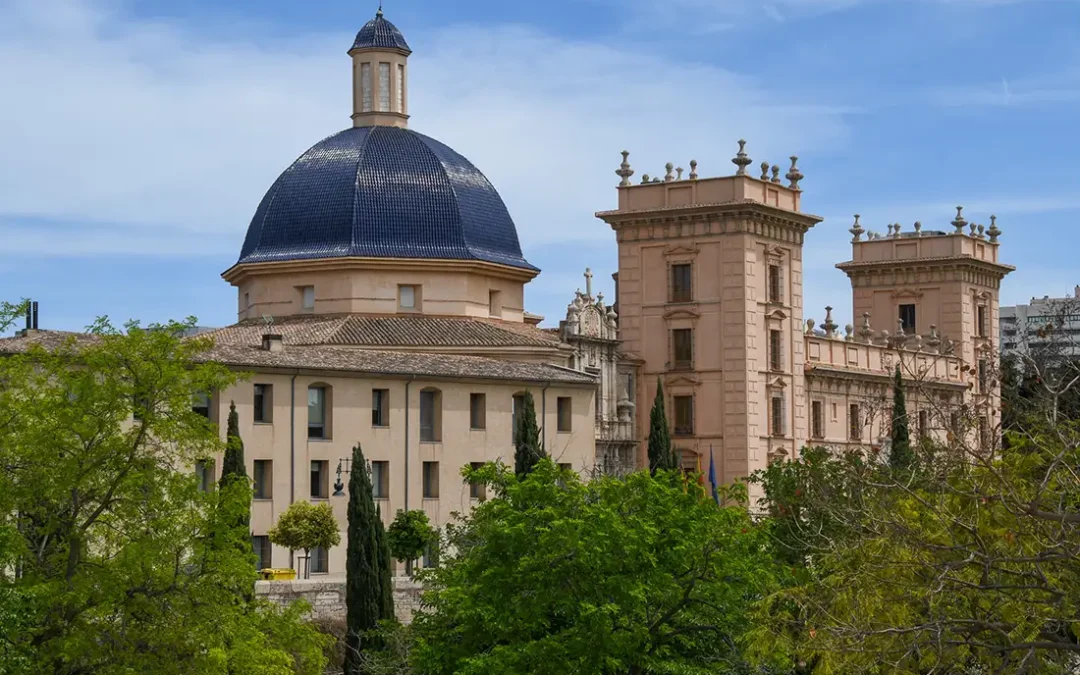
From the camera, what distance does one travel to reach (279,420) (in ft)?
171

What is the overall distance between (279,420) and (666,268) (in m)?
22.5

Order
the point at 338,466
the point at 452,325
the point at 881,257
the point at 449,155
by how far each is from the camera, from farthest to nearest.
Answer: the point at 881,257
the point at 449,155
the point at 452,325
the point at 338,466

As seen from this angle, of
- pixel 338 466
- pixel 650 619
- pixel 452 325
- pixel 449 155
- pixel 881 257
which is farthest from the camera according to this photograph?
pixel 881 257

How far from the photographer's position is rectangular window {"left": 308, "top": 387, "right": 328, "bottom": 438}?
174 feet

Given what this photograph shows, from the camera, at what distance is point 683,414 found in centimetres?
7069

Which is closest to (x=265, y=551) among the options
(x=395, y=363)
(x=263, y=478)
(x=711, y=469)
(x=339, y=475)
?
(x=263, y=478)

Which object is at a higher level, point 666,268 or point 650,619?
point 666,268

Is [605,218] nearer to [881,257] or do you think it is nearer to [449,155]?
[449,155]

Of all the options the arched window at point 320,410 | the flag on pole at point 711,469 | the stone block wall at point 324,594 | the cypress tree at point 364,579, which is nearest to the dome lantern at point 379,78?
the flag on pole at point 711,469

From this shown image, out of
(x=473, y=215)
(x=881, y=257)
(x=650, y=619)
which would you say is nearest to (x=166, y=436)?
(x=650, y=619)

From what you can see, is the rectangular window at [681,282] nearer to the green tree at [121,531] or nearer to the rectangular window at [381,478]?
the rectangular window at [381,478]

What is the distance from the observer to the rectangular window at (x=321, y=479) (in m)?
53.0

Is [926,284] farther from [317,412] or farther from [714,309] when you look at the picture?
[317,412]

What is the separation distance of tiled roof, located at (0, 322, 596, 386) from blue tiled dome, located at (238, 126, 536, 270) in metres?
7.43
